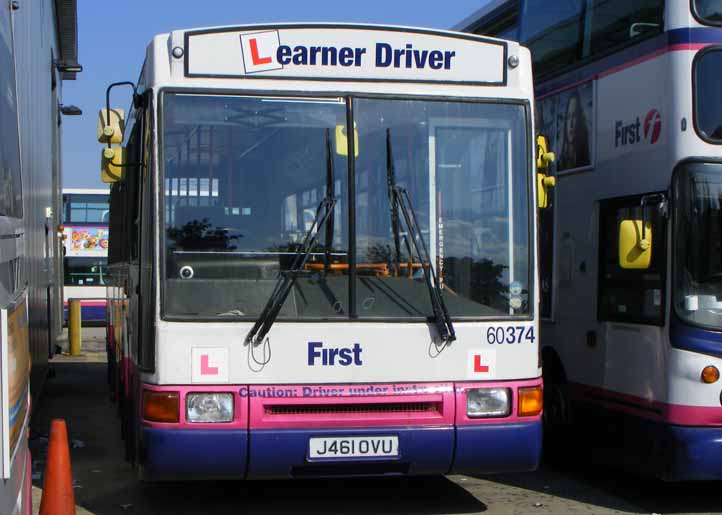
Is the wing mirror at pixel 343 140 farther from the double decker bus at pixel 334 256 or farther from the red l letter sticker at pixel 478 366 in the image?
the red l letter sticker at pixel 478 366

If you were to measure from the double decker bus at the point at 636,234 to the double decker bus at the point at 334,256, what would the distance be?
1.02 m

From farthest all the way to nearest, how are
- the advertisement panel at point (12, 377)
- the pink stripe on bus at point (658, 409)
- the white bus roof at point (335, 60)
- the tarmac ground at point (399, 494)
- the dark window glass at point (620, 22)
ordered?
the dark window glass at point (620, 22) → the tarmac ground at point (399, 494) → the pink stripe on bus at point (658, 409) → the white bus roof at point (335, 60) → the advertisement panel at point (12, 377)

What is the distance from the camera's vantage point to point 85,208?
112 feet

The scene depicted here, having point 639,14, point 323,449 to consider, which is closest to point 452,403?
point 323,449

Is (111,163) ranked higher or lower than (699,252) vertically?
higher

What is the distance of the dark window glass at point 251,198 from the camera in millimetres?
6914

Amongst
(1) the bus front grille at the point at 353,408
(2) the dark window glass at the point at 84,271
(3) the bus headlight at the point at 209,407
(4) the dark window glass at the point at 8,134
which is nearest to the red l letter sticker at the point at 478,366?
(1) the bus front grille at the point at 353,408

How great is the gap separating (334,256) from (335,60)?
132cm

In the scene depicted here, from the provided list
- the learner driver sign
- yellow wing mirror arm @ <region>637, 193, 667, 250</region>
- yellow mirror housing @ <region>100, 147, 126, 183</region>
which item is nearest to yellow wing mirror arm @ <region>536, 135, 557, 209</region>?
the learner driver sign

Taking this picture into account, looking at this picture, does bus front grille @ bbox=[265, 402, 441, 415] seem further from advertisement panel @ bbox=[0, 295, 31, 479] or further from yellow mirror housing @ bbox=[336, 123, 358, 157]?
advertisement panel @ bbox=[0, 295, 31, 479]

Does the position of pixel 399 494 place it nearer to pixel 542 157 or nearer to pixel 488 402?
pixel 488 402

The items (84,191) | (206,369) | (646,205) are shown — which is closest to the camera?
(206,369)

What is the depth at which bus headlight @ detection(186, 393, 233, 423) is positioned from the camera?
6.68 meters

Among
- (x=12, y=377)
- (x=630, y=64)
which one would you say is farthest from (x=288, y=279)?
(x=630, y=64)
